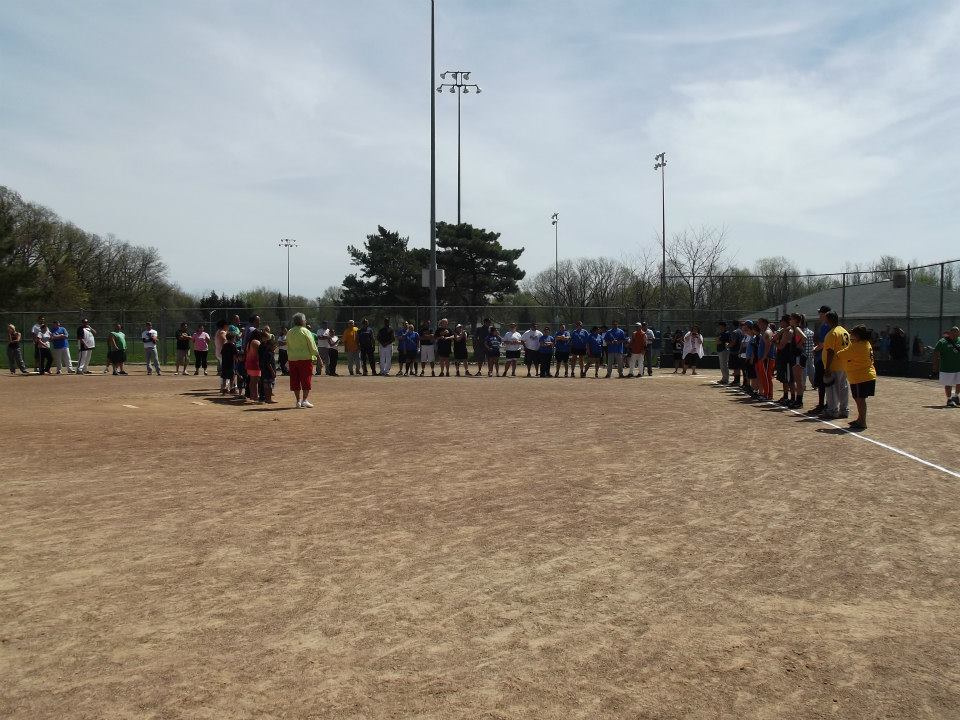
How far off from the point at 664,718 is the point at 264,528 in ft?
13.2

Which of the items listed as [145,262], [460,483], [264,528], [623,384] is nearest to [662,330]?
[623,384]

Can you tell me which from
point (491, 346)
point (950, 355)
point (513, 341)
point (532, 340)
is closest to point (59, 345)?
point (491, 346)

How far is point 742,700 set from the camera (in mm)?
3627

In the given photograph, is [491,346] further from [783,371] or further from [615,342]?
[783,371]

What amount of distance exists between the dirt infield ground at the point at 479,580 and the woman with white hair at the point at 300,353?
4477 millimetres

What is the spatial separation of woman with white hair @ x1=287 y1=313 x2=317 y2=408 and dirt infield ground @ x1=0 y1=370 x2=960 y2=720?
14.7ft

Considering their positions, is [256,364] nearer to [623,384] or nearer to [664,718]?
[623,384]

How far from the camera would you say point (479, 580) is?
5250mm

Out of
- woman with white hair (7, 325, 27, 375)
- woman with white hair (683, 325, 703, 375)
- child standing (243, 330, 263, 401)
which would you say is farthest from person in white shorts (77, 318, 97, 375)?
woman with white hair (683, 325, 703, 375)

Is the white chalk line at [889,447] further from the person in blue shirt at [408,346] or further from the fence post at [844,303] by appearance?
the fence post at [844,303]

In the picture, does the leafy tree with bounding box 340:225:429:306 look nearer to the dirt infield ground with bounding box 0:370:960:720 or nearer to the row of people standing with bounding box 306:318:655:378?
the row of people standing with bounding box 306:318:655:378

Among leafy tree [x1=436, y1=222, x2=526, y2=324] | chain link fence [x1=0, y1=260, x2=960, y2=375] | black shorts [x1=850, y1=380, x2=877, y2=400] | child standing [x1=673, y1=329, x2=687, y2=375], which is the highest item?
leafy tree [x1=436, y1=222, x2=526, y2=324]

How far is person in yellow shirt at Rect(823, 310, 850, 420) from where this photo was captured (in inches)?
546

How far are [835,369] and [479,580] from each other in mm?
11070
